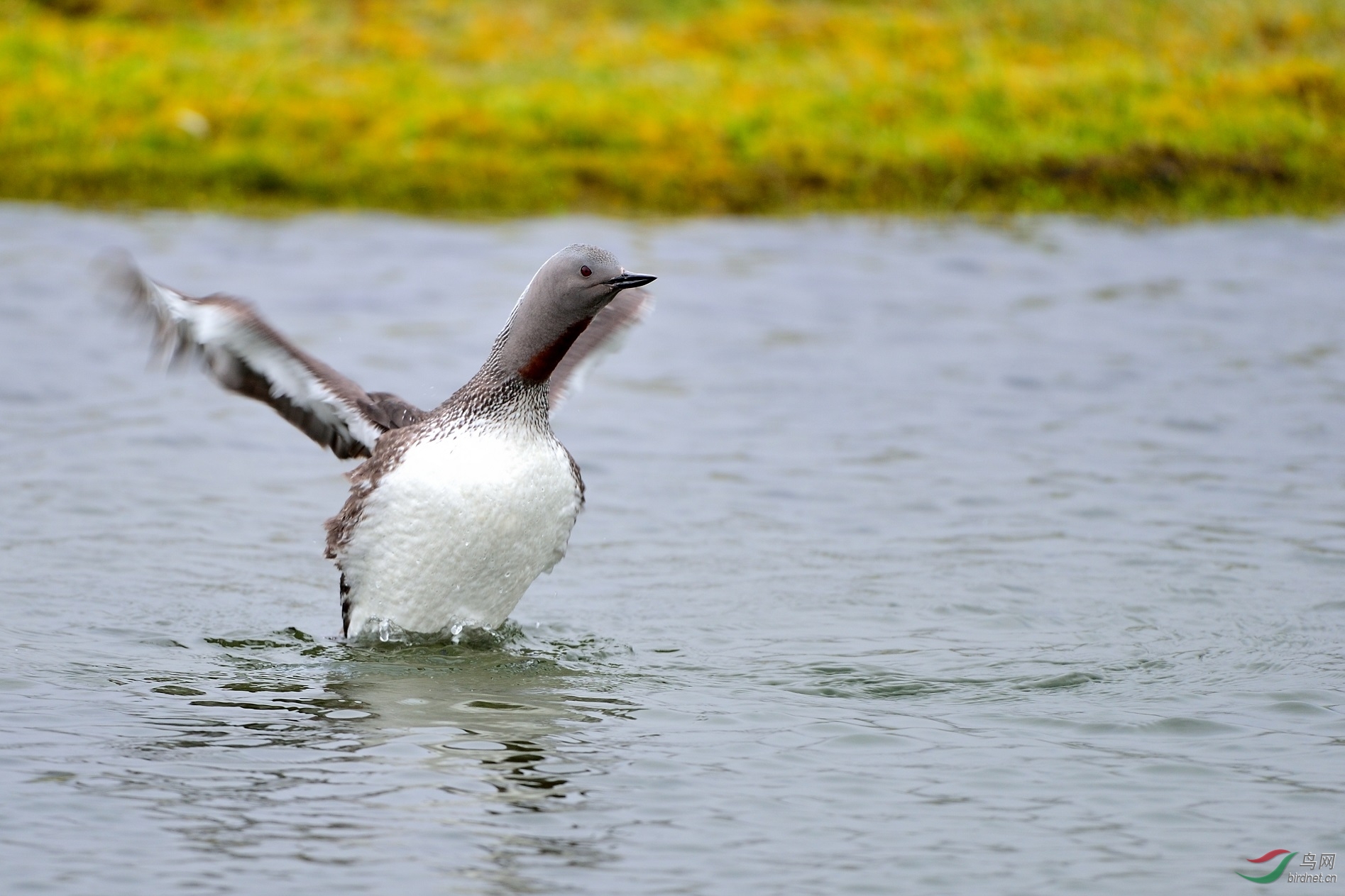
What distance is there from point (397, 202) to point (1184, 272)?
8.68 m

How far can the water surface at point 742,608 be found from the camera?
6176 millimetres

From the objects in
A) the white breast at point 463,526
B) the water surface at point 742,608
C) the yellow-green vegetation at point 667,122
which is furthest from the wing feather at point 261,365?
the yellow-green vegetation at point 667,122

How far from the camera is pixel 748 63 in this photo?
24281 mm

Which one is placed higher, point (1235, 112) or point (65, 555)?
point (1235, 112)

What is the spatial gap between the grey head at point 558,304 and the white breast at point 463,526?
1.16ft

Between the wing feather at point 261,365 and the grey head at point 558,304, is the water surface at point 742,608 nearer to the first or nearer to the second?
the wing feather at point 261,365

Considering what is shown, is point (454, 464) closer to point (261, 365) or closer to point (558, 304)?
point (558, 304)

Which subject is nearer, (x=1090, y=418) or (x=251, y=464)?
(x=251, y=464)

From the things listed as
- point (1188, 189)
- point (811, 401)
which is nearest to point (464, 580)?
point (811, 401)

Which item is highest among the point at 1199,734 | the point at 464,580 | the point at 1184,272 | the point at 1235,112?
the point at 1235,112

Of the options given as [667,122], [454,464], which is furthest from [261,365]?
[667,122]

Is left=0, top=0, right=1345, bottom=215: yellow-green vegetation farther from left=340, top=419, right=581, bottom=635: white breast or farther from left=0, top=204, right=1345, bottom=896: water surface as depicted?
left=340, top=419, right=581, bottom=635: white breast

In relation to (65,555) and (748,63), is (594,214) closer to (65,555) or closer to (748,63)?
(748,63)

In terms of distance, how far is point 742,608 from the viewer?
9.20m
